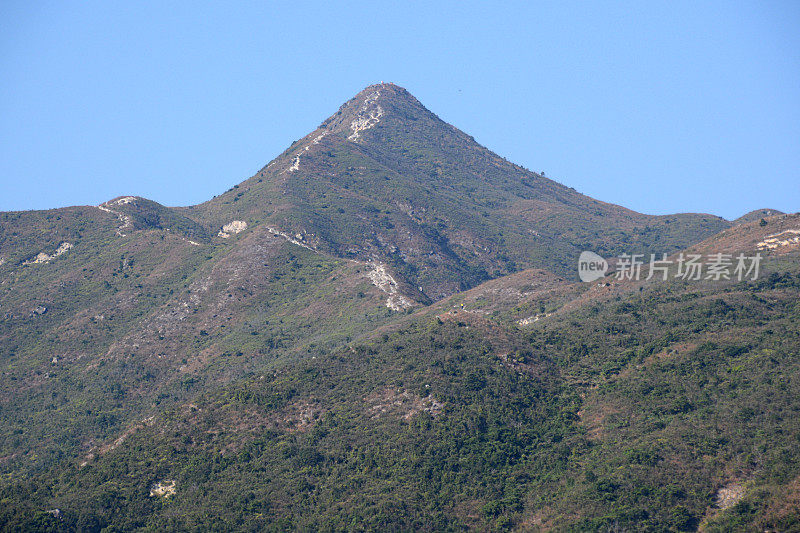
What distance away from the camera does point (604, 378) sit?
7819cm

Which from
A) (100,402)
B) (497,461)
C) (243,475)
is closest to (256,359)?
(100,402)

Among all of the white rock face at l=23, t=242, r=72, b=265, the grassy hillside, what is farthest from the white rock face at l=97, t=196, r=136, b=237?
the grassy hillside

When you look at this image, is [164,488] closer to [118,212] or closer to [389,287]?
[389,287]

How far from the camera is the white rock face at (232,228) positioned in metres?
160

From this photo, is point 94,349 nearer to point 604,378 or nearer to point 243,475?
point 243,475

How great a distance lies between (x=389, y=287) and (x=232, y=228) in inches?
1988

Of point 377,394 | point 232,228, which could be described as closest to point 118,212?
point 232,228

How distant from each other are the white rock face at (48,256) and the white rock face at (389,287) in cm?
6383

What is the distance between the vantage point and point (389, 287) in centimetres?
12606

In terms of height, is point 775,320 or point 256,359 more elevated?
point 775,320

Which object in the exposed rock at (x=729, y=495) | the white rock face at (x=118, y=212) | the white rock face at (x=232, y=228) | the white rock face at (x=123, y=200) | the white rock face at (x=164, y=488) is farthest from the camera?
the white rock face at (x=123, y=200)

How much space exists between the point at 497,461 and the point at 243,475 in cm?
2245

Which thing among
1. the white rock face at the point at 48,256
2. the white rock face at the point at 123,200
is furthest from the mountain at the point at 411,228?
the white rock face at the point at 48,256

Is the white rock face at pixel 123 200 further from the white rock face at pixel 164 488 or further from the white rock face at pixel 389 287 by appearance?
the white rock face at pixel 164 488
